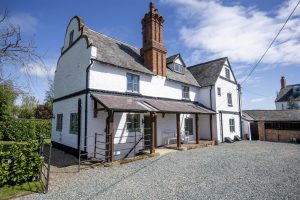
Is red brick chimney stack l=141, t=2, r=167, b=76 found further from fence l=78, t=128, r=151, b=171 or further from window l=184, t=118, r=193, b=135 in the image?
fence l=78, t=128, r=151, b=171

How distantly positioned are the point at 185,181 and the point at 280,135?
884 inches

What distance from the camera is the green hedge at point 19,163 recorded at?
723cm

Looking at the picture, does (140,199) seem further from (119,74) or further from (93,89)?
(119,74)

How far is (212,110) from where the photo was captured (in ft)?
70.8

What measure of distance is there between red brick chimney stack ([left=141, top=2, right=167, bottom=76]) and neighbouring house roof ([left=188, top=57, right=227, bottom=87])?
7.13 metres

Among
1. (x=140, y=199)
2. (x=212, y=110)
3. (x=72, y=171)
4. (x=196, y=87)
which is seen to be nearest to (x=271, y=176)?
(x=140, y=199)

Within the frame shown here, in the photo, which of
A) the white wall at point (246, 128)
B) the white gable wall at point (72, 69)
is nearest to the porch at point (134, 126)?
the white gable wall at point (72, 69)

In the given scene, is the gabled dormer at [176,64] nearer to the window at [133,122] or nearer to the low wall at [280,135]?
the window at [133,122]

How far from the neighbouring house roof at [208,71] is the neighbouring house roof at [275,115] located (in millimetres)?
9877

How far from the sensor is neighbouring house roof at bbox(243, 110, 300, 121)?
25403 mm

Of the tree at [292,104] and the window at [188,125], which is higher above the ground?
the tree at [292,104]

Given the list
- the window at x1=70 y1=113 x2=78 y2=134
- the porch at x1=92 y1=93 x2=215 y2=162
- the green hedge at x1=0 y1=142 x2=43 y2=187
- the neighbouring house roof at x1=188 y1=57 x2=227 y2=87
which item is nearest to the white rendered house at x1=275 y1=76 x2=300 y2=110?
the neighbouring house roof at x1=188 y1=57 x2=227 y2=87

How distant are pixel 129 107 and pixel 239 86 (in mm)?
20277

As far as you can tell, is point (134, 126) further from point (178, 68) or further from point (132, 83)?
point (178, 68)
